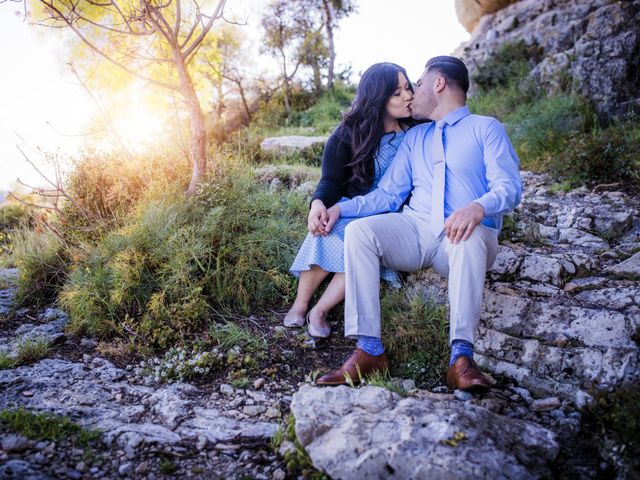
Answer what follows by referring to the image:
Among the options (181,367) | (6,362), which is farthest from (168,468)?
(6,362)

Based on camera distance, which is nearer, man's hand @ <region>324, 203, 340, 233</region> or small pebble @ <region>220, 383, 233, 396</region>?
small pebble @ <region>220, 383, 233, 396</region>

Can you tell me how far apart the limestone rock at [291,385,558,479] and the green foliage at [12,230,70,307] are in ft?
11.3

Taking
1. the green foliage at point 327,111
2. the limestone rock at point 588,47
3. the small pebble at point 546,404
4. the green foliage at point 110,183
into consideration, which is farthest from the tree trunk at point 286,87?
the small pebble at point 546,404

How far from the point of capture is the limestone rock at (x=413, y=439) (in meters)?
1.88

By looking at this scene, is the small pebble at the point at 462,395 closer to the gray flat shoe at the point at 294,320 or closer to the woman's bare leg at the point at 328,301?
the woman's bare leg at the point at 328,301

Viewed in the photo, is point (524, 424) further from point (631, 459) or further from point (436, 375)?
point (436, 375)

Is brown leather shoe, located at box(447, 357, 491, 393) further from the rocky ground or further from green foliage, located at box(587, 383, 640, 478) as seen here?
green foliage, located at box(587, 383, 640, 478)

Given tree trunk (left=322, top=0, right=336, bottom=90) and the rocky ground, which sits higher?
tree trunk (left=322, top=0, right=336, bottom=90)

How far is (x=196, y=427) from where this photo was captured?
101 inches

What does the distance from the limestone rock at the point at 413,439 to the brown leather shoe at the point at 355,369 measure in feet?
1.15

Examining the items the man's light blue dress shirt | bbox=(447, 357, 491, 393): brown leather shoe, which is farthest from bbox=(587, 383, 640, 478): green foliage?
the man's light blue dress shirt

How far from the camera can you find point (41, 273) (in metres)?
4.71

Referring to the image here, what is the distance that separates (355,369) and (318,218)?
4.00 feet

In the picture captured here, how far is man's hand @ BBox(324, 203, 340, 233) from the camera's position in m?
3.51
